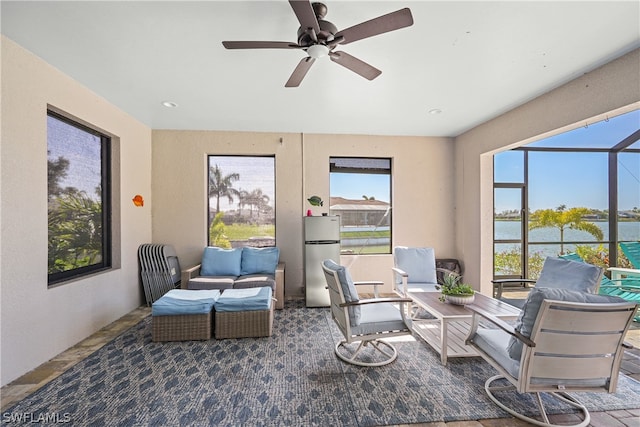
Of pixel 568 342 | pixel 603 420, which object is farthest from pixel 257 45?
pixel 603 420

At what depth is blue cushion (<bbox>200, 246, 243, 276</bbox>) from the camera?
4.13m

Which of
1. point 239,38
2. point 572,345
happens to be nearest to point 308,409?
point 572,345

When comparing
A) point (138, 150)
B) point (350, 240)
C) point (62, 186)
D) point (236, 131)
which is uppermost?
point (236, 131)

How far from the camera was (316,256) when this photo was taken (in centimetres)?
408

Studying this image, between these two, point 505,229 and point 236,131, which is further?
point 505,229

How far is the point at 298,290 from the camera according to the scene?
15.3 feet

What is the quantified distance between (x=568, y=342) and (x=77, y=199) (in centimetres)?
474

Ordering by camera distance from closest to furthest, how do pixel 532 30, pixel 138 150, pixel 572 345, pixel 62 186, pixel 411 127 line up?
pixel 572 345 → pixel 532 30 → pixel 62 186 → pixel 138 150 → pixel 411 127

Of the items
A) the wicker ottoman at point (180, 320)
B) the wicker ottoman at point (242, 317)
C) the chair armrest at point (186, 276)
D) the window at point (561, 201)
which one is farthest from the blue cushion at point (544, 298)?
the chair armrest at point (186, 276)

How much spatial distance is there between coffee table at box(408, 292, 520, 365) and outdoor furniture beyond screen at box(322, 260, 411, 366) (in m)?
0.38

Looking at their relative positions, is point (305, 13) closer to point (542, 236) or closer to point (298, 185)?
point (298, 185)

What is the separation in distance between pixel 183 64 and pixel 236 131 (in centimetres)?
207

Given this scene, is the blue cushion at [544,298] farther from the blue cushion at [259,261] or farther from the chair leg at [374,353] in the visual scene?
the blue cushion at [259,261]

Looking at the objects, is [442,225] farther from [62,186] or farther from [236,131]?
[62,186]
